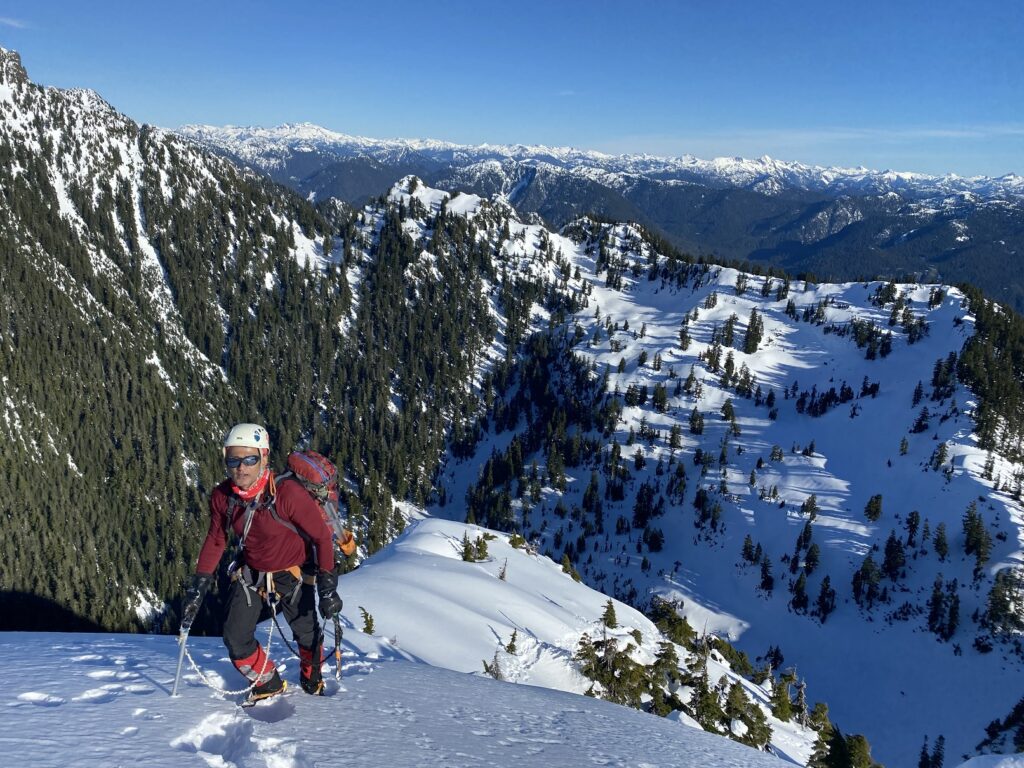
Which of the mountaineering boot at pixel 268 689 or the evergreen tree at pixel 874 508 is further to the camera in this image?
the evergreen tree at pixel 874 508

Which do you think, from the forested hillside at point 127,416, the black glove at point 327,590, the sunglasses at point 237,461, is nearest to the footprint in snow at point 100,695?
the black glove at point 327,590

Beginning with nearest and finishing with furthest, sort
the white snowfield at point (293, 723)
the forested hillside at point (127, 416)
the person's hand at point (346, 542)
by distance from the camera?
the white snowfield at point (293, 723)
the person's hand at point (346, 542)
the forested hillside at point (127, 416)

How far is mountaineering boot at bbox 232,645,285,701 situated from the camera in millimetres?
9391

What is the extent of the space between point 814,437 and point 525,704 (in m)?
145

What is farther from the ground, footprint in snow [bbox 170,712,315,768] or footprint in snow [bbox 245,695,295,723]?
footprint in snow [bbox 170,712,315,768]

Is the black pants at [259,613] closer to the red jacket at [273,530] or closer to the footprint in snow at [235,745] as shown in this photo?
the red jacket at [273,530]

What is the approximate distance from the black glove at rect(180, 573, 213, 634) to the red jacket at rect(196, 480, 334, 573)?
6.2 inches

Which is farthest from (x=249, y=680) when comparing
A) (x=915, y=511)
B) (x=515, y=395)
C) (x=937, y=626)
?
(x=515, y=395)

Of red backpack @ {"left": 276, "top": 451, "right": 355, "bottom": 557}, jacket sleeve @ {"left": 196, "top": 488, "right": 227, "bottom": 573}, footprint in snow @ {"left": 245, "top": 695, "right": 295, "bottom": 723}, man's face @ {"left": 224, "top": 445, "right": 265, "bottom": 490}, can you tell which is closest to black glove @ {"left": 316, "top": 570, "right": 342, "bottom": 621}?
red backpack @ {"left": 276, "top": 451, "right": 355, "bottom": 557}

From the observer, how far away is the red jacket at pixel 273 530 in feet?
30.6

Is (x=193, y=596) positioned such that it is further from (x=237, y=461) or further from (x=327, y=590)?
(x=237, y=461)

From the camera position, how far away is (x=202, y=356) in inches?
7687

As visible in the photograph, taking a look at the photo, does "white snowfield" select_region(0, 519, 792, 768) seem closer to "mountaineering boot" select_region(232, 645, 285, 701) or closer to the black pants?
"mountaineering boot" select_region(232, 645, 285, 701)

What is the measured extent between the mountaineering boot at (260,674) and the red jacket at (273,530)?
1.57 meters
